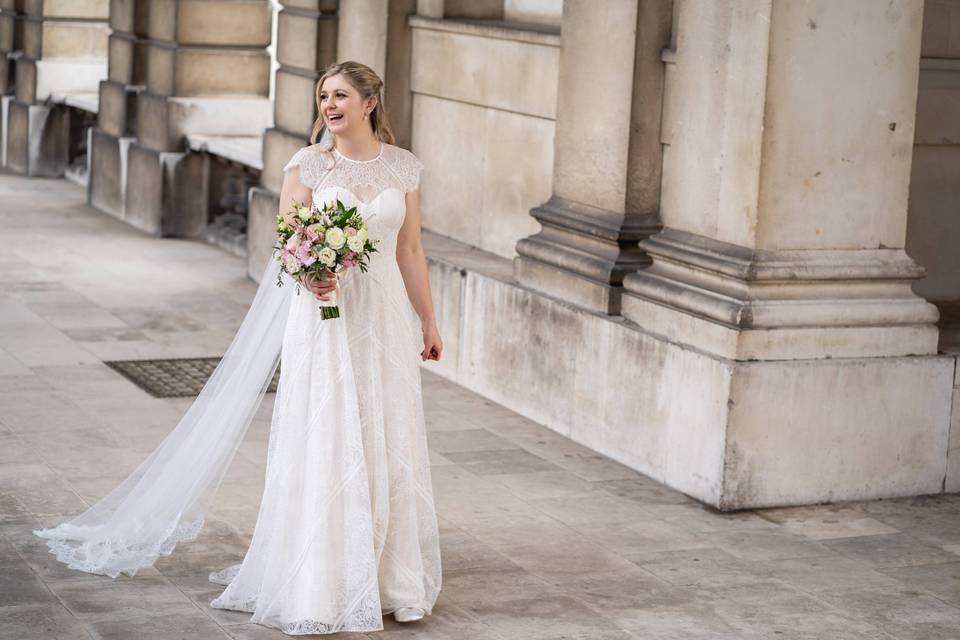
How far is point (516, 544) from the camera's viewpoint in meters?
7.18

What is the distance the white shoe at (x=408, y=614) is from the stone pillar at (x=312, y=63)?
19.8 ft

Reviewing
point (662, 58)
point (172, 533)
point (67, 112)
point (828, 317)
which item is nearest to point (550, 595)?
point (172, 533)

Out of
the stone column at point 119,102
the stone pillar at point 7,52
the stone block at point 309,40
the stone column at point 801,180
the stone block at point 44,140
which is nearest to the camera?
the stone column at point 801,180

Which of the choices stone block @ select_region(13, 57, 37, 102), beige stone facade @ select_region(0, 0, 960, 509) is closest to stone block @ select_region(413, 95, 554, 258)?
beige stone facade @ select_region(0, 0, 960, 509)

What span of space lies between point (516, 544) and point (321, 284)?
179 centimetres

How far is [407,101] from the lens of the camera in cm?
1202

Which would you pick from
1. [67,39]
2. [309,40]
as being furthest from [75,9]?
[309,40]

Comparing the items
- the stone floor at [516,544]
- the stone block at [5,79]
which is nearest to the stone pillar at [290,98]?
the stone floor at [516,544]

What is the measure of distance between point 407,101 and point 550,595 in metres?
6.15

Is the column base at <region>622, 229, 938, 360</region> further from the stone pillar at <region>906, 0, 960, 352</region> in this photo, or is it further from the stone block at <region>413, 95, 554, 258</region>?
the stone block at <region>413, 95, 554, 258</region>

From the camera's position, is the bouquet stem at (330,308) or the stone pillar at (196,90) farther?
the stone pillar at (196,90)

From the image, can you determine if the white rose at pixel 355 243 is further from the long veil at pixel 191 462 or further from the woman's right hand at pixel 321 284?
the long veil at pixel 191 462

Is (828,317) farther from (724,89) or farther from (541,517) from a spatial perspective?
(541,517)

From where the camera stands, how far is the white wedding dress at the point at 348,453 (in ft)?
19.8
